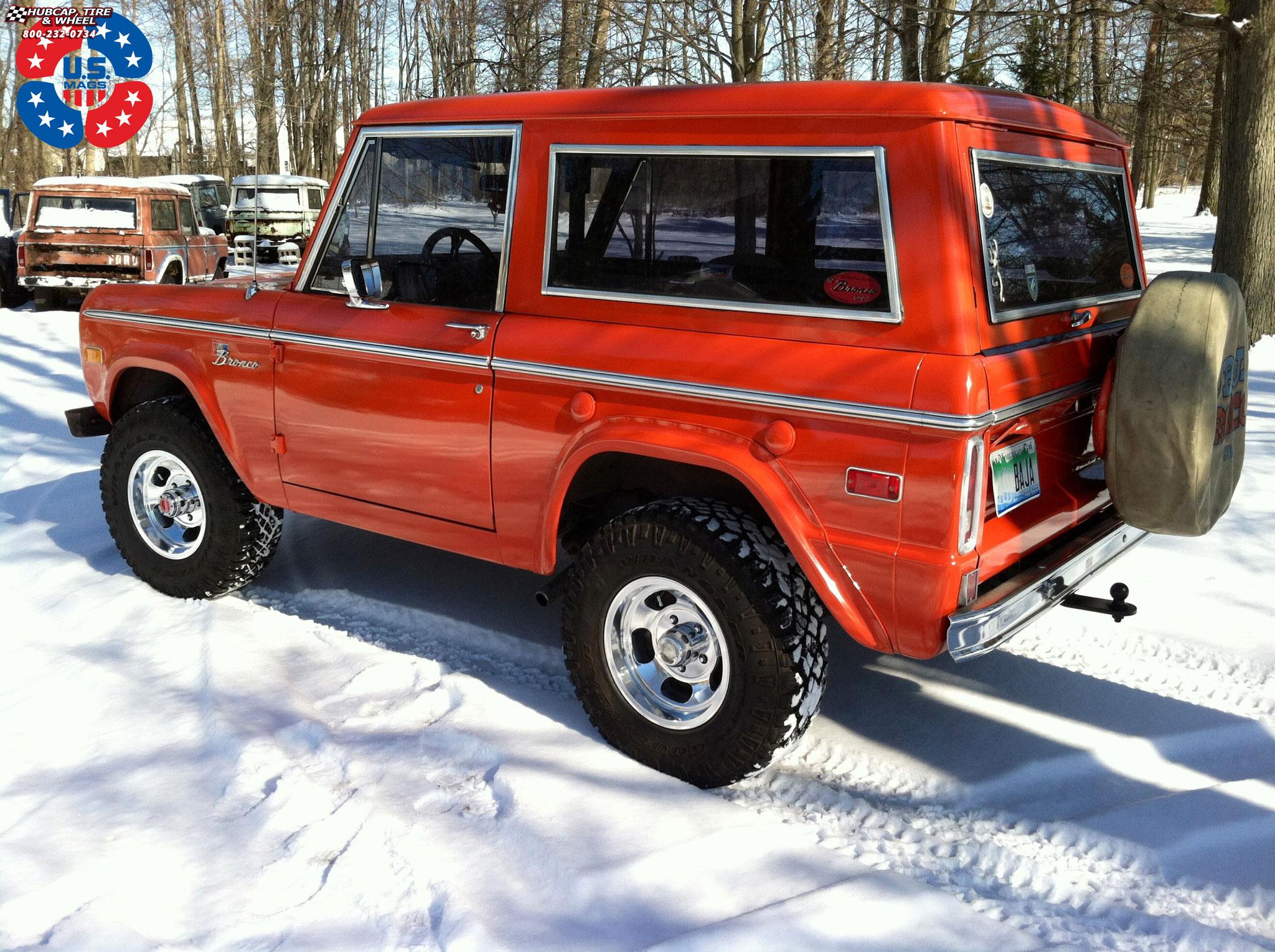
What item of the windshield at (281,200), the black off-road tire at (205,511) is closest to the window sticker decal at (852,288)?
the black off-road tire at (205,511)

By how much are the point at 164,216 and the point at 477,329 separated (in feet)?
45.2

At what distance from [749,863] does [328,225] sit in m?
2.71

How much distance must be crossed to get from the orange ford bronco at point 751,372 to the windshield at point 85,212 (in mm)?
12535

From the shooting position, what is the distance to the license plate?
9.59ft

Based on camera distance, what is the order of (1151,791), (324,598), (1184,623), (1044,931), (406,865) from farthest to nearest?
(324,598), (1184,623), (1151,791), (406,865), (1044,931)

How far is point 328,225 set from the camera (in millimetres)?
4086

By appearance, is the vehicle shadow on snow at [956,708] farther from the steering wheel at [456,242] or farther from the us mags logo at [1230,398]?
the steering wheel at [456,242]

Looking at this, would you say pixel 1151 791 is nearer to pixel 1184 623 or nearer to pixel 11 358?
pixel 1184 623

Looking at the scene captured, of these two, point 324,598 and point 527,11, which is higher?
point 527,11

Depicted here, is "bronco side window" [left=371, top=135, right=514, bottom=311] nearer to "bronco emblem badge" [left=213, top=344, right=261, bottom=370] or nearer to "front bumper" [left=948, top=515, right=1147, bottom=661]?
"bronco emblem badge" [left=213, top=344, right=261, bottom=370]

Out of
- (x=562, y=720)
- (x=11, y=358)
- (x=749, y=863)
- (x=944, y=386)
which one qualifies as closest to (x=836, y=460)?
(x=944, y=386)

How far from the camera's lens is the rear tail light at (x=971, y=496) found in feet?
8.94

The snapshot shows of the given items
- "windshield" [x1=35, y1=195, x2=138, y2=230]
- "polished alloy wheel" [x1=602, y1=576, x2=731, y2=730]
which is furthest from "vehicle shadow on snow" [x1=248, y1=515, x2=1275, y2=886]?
"windshield" [x1=35, y1=195, x2=138, y2=230]

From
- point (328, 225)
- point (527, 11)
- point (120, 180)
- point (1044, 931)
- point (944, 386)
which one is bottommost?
point (1044, 931)
